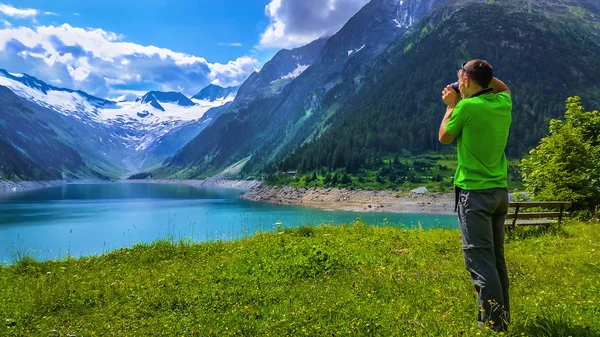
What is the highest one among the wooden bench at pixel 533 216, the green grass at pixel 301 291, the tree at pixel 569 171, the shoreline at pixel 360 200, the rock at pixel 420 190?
the tree at pixel 569 171

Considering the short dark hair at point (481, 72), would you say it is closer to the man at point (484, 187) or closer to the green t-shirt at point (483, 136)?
the man at point (484, 187)

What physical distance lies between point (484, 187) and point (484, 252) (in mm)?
787

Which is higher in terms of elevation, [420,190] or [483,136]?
[483,136]

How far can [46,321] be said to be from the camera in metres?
6.50

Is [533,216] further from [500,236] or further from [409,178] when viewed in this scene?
[409,178]

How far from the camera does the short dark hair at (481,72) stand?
462cm

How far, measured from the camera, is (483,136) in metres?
4.45

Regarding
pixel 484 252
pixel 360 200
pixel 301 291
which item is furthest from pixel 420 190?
pixel 484 252

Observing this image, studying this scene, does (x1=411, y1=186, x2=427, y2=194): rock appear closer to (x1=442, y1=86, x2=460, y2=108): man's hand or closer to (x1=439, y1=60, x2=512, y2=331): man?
(x1=442, y1=86, x2=460, y2=108): man's hand

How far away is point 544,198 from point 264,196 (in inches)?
4836

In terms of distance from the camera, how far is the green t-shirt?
175 inches

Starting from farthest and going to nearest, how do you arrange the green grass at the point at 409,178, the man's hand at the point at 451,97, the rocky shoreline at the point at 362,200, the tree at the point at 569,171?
the green grass at the point at 409,178, the rocky shoreline at the point at 362,200, the tree at the point at 569,171, the man's hand at the point at 451,97

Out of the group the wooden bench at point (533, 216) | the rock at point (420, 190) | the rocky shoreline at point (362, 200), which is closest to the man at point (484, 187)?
the wooden bench at point (533, 216)

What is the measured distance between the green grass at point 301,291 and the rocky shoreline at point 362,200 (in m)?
88.1
